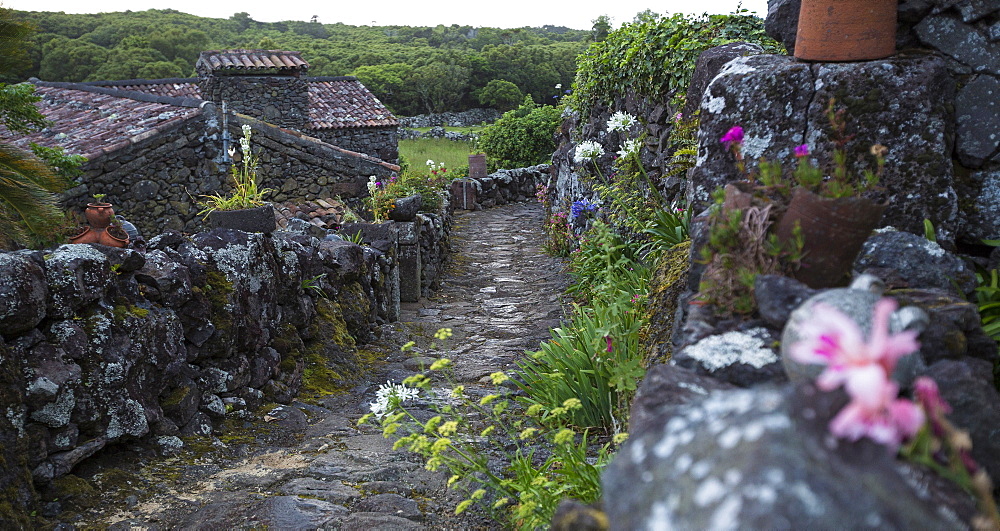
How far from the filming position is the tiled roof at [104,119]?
10.6 meters

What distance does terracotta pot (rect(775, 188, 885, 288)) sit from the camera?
6.54 feet

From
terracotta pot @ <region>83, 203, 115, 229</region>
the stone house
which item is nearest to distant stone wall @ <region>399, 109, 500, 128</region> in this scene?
the stone house

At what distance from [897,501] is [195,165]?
11881 millimetres

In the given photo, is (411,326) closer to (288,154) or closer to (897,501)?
(288,154)

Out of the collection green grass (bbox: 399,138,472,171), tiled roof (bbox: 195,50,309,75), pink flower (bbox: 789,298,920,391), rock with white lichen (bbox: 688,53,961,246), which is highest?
tiled roof (bbox: 195,50,309,75)

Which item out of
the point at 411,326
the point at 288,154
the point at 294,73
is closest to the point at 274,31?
the point at 294,73

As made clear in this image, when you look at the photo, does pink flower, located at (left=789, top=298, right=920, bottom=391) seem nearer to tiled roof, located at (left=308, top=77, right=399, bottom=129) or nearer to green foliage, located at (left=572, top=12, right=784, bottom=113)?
green foliage, located at (left=572, top=12, right=784, bottom=113)

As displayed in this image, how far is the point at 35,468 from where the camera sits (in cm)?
303

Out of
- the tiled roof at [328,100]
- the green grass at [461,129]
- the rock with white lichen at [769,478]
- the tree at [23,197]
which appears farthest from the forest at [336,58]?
the rock with white lichen at [769,478]

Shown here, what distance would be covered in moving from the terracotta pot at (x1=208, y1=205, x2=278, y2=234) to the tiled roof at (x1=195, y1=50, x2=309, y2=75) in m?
12.7

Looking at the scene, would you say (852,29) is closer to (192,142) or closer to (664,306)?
(664,306)

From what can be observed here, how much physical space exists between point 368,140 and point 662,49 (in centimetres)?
1383

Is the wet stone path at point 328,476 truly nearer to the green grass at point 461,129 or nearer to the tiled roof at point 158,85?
the tiled roof at point 158,85

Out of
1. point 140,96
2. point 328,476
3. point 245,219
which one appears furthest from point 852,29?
point 140,96
